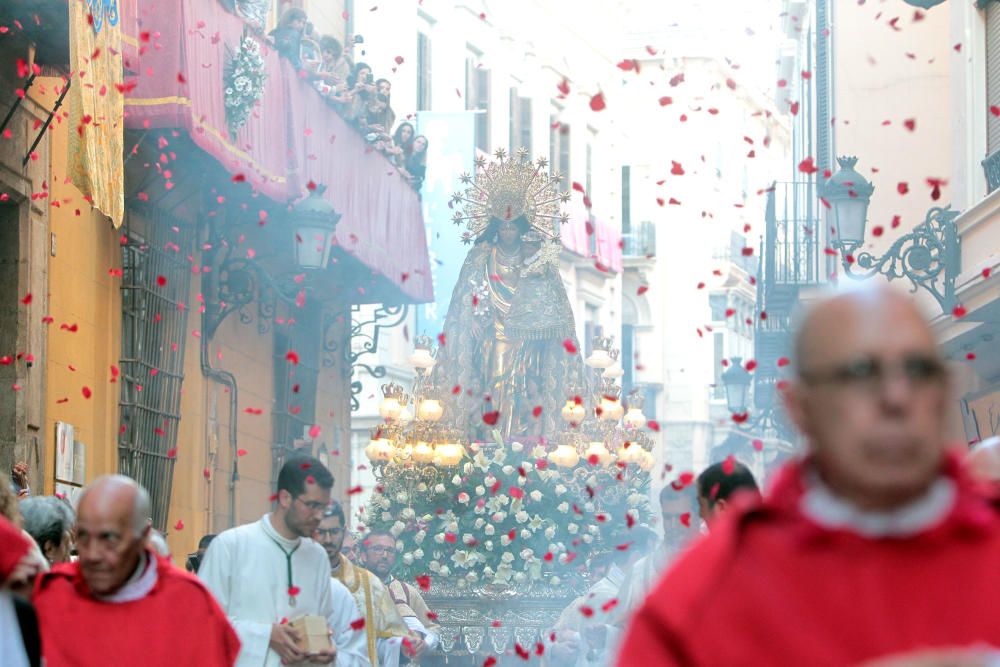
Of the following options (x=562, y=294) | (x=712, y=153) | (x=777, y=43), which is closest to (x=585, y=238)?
(x=777, y=43)

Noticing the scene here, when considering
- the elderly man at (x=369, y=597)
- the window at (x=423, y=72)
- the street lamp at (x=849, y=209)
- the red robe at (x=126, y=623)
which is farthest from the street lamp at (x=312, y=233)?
the window at (x=423, y=72)

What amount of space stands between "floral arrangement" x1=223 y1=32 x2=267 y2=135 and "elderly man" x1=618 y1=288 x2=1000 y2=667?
1270 centimetres

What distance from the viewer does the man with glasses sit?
7395mm

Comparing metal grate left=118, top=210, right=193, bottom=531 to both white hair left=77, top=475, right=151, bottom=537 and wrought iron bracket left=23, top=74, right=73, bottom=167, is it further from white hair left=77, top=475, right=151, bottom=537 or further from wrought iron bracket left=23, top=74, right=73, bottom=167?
white hair left=77, top=475, right=151, bottom=537

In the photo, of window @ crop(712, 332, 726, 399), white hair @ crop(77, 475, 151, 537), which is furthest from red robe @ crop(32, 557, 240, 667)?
window @ crop(712, 332, 726, 399)

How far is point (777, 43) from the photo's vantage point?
35125 millimetres

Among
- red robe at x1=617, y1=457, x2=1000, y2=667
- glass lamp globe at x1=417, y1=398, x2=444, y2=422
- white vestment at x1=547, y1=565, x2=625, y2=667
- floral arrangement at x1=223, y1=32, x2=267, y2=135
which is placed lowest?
white vestment at x1=547, y1=565, x2=625, y2=667

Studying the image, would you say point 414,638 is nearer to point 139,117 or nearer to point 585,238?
point 139,117

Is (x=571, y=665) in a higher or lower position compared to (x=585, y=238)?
lower

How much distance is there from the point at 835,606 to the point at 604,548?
1243 cm

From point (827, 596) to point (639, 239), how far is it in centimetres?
5166

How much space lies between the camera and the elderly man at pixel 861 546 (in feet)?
7.88

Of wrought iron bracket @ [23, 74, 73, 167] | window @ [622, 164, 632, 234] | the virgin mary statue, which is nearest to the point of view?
wrought iron bracket @ [23, 74, 73, 167]

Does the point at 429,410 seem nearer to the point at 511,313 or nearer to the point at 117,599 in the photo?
the point at 511,313
